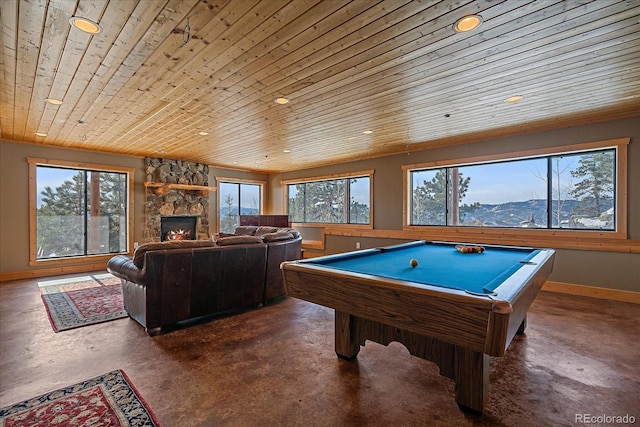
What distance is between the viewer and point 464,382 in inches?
70.9

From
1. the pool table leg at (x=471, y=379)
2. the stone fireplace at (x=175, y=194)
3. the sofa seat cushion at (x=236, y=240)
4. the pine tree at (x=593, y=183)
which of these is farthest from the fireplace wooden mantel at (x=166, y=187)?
the pine tree at (x=593, y=183)

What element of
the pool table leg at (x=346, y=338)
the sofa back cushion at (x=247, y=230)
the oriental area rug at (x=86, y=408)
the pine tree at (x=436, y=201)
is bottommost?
the oriental area rug at (x=86, y=408)

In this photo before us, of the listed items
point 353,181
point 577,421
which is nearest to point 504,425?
point 577,421

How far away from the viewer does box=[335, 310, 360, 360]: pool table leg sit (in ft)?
7.82

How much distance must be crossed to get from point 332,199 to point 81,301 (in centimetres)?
548

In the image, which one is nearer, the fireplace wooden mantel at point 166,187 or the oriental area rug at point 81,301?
the oriental area rug at point 81,301

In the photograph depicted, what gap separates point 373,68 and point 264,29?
1.05m

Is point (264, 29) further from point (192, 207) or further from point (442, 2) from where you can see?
point (192, 207)

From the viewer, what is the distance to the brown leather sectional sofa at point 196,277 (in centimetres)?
291

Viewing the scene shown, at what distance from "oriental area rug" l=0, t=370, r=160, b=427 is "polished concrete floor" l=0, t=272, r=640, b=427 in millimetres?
85

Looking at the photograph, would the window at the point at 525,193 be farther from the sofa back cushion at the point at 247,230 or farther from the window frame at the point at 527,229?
the sofa back cushion at the point at 247,230

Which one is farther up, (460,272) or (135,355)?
(460,272)

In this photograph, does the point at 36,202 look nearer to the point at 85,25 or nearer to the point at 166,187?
the point at 166,187

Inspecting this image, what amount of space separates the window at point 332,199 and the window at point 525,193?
1.26m
